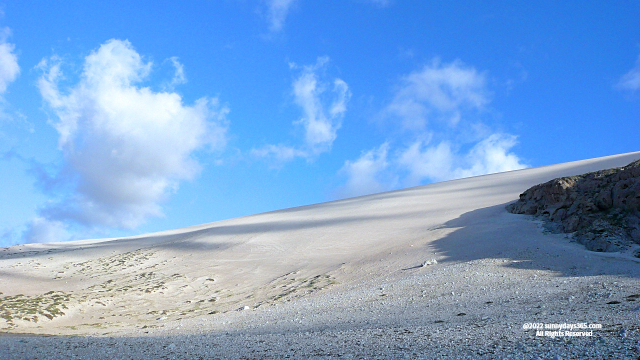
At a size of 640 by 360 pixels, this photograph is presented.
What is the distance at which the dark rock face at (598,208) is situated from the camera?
9.40 meters

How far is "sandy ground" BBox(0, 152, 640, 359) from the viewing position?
5.13 m

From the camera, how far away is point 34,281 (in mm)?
15555

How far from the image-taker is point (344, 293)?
9430 mm

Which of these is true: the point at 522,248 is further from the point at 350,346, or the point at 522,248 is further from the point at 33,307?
the point at 33,307

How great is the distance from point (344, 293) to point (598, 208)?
22.6ft

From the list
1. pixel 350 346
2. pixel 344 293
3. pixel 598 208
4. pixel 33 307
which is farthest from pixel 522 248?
pixel 33 307

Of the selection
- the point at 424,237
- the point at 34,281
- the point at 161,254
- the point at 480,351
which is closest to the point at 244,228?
the point at 161,254

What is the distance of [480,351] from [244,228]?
751 inches

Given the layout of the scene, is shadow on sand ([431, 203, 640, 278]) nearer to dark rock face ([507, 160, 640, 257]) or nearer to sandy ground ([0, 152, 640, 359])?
sandy ground ([0, 152, 640, 359])

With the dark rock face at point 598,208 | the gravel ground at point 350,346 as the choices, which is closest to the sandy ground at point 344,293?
the gravel ground at point 350,346

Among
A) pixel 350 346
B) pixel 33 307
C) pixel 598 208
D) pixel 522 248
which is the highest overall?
pixel 598 208

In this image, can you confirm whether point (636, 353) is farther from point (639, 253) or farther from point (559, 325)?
point (639, 253)

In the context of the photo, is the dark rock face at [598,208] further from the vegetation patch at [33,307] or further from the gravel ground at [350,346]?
the vegetation patch at [33,307]

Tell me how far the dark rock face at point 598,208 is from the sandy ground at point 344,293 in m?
0.47
